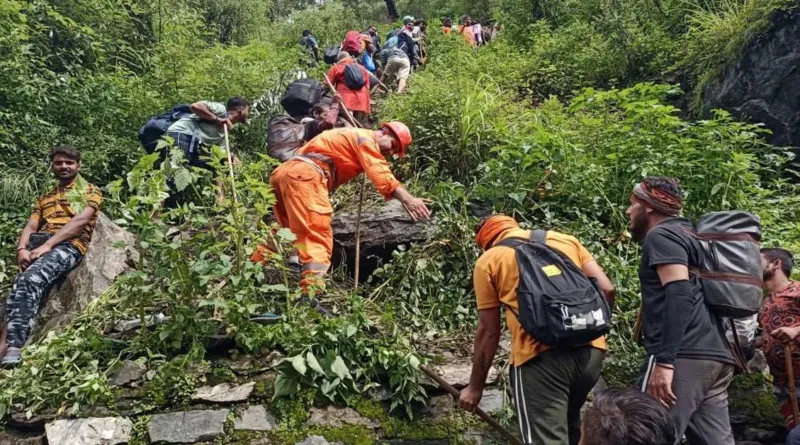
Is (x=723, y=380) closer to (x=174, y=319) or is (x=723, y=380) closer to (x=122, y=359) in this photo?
(x=174, y=319)

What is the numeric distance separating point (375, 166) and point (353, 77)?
4.39 m

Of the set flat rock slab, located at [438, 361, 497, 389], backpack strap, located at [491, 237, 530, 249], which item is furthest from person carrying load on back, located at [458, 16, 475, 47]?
backpack strap, located at [491, 237, 530, 249]

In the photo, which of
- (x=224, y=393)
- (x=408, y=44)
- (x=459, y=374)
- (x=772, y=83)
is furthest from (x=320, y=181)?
(x=408, y=44)

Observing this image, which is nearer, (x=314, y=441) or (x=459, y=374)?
(x=314, y=441)

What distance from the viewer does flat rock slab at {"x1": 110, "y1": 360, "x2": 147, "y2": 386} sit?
4.14 metres

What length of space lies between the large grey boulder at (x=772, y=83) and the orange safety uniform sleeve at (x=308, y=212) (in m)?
6.11

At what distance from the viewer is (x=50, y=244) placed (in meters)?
5.22

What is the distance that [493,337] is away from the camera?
3312 mm

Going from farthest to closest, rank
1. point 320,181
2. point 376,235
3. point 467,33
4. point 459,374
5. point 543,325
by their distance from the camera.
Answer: point 467,33
point 376,235
point 320,181
point 459,374
point 543,325

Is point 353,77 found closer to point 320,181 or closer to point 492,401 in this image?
point 320,181

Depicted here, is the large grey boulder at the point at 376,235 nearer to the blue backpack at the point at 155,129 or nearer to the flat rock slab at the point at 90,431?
the blue backpack at the point at 155,129

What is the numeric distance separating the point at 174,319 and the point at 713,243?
3685 millimetres

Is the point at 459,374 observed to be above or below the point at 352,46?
below

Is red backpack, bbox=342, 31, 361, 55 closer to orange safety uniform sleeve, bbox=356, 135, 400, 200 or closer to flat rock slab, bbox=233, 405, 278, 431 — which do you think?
orange safety uniform sleeve, bbox=356, 135, 400, 200
